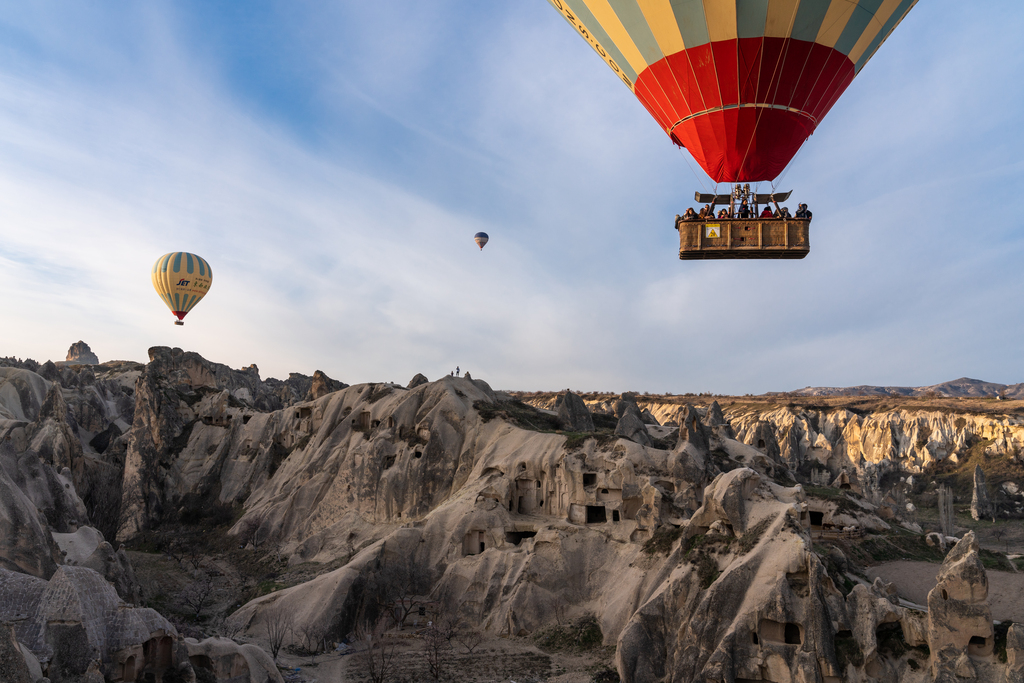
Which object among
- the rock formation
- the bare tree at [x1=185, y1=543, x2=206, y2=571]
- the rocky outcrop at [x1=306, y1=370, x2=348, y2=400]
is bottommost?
the bare tree at [x1=185, y1=543, x2=206, y2=571]

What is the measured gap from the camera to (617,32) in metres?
30.6

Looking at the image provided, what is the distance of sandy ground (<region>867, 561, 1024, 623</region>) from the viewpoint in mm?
25547

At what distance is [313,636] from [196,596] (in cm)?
943

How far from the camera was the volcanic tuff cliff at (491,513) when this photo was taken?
77.5 feet

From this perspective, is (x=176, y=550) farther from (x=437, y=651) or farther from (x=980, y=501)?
(x=980, y=501)

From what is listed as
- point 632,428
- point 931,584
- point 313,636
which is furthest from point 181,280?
point 931,584

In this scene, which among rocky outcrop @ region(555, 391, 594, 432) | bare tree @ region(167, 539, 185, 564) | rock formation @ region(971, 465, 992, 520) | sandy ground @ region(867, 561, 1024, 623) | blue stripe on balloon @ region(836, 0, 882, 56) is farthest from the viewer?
rock formation @ region(971, 465, 992, 520)

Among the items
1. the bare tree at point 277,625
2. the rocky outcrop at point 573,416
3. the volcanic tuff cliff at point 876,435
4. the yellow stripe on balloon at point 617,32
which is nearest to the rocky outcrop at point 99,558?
the bare tree at point 277,625

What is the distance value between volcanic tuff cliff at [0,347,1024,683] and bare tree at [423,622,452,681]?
2143 millimetres

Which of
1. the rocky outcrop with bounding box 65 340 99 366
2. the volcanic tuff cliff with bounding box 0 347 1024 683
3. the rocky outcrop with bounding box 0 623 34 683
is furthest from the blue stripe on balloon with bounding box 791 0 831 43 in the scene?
the rocky outcrop with bounding box 65 340 99 366

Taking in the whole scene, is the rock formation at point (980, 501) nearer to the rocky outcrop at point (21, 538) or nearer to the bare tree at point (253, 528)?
the bare tree at point (253, 528)

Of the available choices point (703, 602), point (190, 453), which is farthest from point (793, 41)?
point (190, 453)

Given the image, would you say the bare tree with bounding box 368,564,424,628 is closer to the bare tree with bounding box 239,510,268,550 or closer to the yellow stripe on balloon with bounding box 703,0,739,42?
the bare tree with bounding box 239,510,268,550

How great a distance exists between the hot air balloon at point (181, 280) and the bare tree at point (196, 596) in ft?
139
